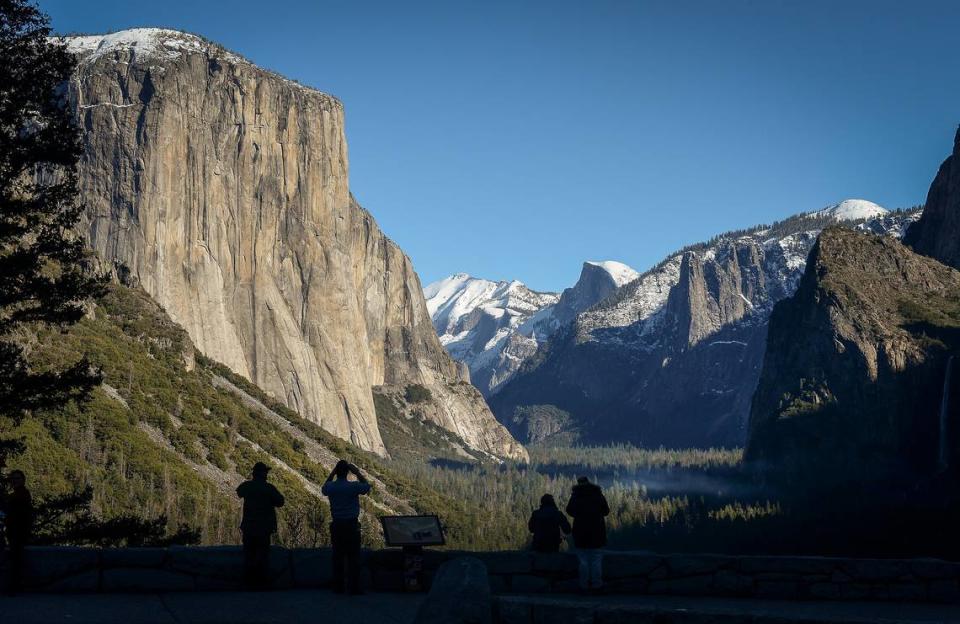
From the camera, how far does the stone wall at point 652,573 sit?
2388cm

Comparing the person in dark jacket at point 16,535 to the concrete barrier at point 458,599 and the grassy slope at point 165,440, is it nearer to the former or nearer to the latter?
the concrete barrier at point 458,599

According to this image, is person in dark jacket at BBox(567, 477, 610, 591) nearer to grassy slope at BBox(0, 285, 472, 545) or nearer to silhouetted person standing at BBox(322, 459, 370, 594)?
silhouetted person standing at BBox(322, 459, 370, 594)

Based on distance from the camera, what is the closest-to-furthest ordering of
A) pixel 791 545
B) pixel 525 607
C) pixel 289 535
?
pixel 525 607, pixel 289 535, pixel 791 545

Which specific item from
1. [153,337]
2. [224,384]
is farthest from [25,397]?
[224,384]

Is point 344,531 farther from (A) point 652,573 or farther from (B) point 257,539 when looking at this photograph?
(A) point 652,573

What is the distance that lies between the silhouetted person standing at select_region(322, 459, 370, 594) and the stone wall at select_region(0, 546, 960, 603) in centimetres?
76

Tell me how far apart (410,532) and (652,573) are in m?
5.48

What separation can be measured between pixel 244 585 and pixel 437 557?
4255mm

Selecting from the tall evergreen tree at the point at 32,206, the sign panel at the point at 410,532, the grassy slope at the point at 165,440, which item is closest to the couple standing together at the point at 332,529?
the sign panel at the point at 410,532

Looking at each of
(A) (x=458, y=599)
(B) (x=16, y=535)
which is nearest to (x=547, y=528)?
(A) (x=458, y=599)

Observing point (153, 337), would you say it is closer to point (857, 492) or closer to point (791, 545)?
point (791, 545)

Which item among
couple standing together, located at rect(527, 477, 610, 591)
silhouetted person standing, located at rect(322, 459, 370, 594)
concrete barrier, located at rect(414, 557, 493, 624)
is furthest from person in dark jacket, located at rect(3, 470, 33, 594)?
couple standing together, located at rect(527, 477, 610, 591)

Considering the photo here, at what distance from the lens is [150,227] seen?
589 feet

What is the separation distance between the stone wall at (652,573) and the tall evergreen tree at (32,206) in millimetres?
13549
